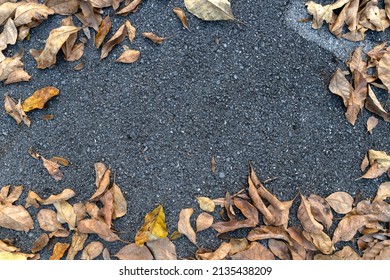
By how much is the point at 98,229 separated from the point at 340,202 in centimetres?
107

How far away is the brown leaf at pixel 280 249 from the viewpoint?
2018mm

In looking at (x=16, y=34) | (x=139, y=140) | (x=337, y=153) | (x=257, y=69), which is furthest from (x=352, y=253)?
(x=16, y=34)

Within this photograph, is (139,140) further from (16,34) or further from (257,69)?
(16,34)

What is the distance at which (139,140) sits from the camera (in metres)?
2.08

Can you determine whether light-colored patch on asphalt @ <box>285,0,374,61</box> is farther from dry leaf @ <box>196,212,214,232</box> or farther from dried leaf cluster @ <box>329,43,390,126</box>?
dry leaf @ <box>196,212,214,232</box>

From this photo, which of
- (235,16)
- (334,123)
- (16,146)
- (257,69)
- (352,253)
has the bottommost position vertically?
(352,253)

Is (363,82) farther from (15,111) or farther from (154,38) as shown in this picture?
(15,111)

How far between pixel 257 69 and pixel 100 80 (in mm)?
728

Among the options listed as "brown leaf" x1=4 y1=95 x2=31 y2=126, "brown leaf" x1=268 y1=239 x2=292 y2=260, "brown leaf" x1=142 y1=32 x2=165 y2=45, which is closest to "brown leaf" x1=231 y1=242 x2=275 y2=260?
"brown leaf" x1=268 y1=239 x2=292 y2=260

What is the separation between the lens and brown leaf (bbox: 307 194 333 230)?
205cm

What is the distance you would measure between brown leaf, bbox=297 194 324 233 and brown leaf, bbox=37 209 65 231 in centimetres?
104

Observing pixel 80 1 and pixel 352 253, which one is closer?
pixel 352 253

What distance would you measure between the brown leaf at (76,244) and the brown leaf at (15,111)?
0.56m

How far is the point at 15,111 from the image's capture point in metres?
2.12
